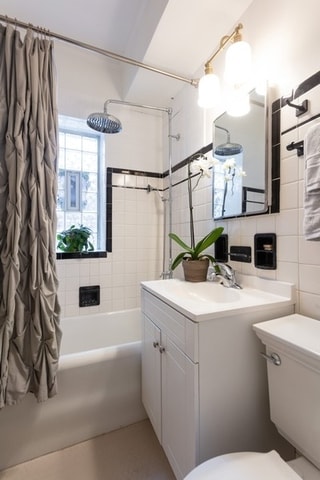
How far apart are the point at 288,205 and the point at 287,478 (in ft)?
2.97

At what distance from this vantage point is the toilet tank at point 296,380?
2.23ft

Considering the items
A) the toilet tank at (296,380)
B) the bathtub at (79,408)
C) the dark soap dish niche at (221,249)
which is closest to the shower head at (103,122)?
the dark soap dish niche at (221,249)

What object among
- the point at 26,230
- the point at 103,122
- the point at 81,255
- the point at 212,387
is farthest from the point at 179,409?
the point at 103,122

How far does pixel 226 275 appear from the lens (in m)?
1.25

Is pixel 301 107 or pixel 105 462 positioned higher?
pixel 301 107

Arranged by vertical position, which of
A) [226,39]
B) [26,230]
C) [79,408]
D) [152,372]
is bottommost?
[79,408]

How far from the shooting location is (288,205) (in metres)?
1.01

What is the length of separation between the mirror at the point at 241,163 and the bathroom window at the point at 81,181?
1.15m

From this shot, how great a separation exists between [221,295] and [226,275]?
11 cm

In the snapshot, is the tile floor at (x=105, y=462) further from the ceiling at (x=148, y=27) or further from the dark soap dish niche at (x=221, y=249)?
the ceiling at (x=148, y=27)

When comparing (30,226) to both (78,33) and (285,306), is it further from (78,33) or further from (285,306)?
(78,33)

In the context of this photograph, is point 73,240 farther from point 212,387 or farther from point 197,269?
point 212,387

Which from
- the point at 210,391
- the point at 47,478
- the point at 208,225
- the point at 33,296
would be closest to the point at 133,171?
the point at 208,225

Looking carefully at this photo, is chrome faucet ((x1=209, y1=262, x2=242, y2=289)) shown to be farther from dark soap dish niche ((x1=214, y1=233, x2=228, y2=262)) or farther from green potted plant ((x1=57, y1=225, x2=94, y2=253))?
green potted plant ((x1=57, y1=225, x2=94, y2=253))
